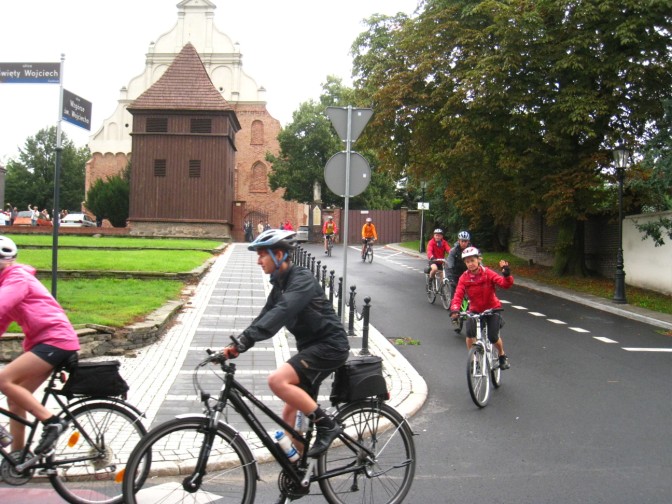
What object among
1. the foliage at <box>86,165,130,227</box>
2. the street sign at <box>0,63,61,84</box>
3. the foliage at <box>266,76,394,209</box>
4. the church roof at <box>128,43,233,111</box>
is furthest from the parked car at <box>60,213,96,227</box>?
the street sign at <box>0,63,61,84</box>

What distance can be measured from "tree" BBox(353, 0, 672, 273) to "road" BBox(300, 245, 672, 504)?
8449 millimetres

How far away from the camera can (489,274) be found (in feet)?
27.6

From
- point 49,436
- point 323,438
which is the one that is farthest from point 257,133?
point 323,438

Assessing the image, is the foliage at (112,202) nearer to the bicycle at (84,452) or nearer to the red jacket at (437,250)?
the red jacket at (437,250)

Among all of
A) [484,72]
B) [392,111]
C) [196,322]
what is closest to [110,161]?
[392,111]

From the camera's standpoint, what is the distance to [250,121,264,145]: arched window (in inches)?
2633

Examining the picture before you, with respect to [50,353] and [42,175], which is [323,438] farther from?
[42,175]

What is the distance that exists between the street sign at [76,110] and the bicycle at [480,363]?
17.3 feet

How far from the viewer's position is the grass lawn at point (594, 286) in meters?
17.8

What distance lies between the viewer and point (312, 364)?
4.39 m

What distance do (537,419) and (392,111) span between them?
17522 mm

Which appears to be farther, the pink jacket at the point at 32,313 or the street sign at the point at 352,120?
the street sign at the point at 352,120

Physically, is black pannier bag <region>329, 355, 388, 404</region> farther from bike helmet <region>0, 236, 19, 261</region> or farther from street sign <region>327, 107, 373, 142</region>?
street sign <region>327, 107, 373, 142</region>

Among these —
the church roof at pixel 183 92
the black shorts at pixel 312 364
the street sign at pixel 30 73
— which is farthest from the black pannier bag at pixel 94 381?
the church roof at pixel 183 92
